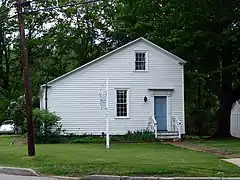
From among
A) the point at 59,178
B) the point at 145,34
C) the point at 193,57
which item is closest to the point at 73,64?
the point at 145,34

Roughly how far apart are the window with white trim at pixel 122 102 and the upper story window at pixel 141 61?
1702 mm

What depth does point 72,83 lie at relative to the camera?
31391mm

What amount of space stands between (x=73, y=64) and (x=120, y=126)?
863 inches

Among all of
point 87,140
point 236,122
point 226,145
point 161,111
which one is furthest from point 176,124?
point 236,122

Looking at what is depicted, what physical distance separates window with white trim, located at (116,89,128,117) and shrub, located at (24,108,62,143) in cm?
384

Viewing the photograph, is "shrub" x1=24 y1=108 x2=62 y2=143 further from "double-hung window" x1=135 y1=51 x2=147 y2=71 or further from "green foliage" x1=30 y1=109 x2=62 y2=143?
"double-hung window" x1=135 y1=51 x2=147 y2=71

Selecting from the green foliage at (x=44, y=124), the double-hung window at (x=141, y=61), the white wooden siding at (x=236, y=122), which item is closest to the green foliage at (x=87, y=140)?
the green foliage at (x=44, y=124)

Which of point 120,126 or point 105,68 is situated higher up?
point 105,68

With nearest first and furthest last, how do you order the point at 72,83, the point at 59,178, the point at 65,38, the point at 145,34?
the point at 59,178 < the point at 72,83 < the point at 145,34 < the point at 65,38

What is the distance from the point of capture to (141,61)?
3241 cm

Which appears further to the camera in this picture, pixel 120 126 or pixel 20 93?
pixel 20 93

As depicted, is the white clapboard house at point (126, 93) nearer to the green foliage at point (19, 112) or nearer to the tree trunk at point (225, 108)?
the tree trunk at point (225, 108)

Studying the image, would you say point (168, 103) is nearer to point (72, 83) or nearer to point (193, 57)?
point (193, 57)

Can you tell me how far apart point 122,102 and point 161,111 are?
257cm
